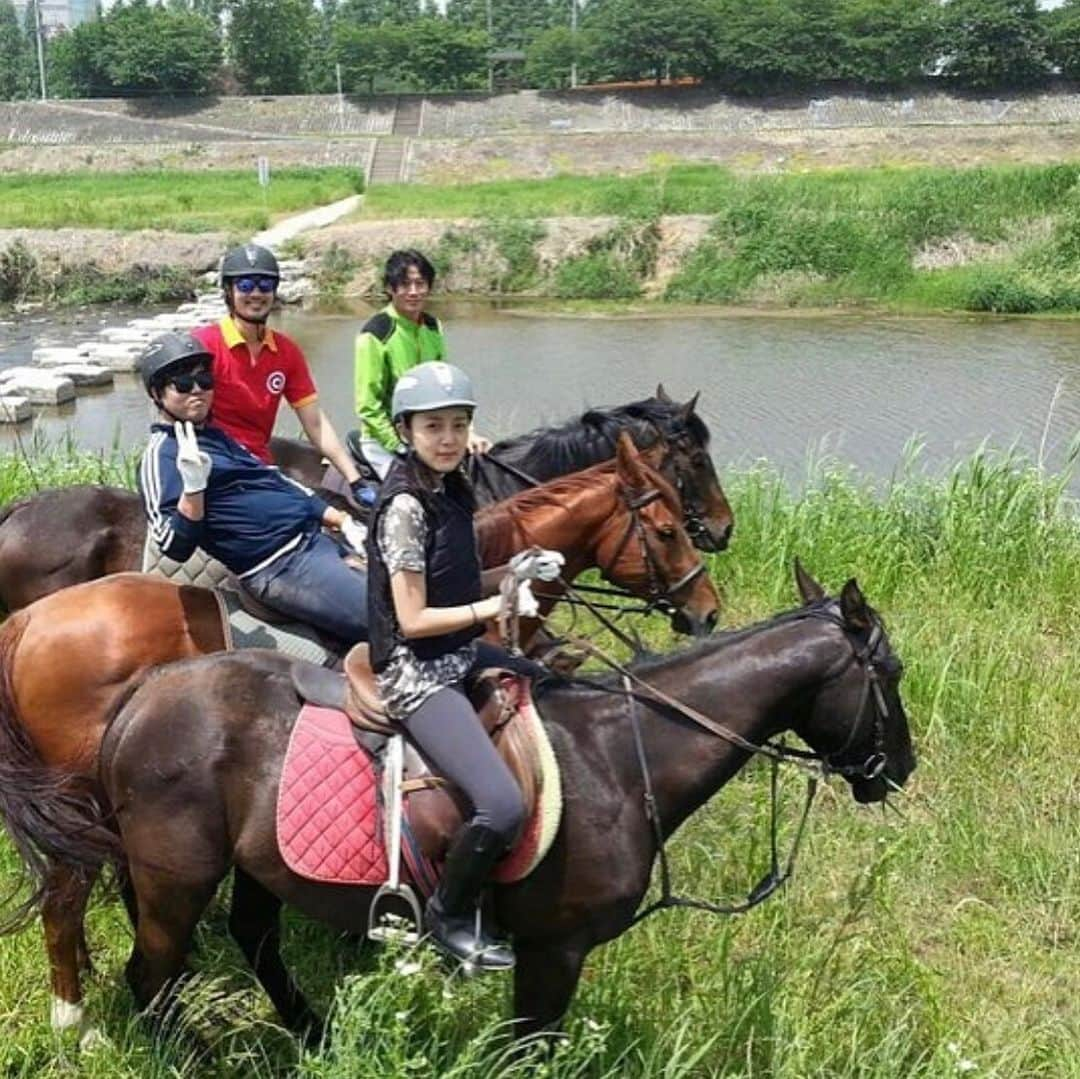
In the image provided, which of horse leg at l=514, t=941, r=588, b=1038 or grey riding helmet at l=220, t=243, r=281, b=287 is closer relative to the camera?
horse leg at l=514, t=941, r=588, b=1038

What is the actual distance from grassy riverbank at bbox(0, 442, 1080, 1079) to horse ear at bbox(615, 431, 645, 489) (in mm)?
1591

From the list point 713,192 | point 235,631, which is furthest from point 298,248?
point 235,631

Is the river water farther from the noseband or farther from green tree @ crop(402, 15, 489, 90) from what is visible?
green tree @ crop(402, 15, 489, 90)

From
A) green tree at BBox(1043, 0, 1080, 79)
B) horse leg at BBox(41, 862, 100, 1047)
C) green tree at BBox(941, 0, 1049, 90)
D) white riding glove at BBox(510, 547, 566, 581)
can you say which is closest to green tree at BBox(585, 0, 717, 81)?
green tree at BBox(941, 0, 1049, 90)

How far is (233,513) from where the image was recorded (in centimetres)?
457

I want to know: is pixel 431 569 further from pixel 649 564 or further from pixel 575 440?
pixel 575 440

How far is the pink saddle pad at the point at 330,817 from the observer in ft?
11.6

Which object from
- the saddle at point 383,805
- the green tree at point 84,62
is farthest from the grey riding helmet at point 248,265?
the green tree at point 84,62

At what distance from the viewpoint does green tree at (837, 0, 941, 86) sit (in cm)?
6338

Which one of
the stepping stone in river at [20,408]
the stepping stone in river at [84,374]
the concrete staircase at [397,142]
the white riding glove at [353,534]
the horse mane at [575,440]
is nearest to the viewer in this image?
the white riding glove at [353,534]

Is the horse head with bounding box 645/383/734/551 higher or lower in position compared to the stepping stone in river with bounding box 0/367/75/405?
higher

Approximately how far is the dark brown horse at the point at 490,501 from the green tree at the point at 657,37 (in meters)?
65.7

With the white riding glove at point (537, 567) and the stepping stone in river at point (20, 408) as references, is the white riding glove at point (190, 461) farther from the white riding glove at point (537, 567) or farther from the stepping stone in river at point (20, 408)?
the stepping stone in river at point (20, 408)

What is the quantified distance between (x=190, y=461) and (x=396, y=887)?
1.60m
